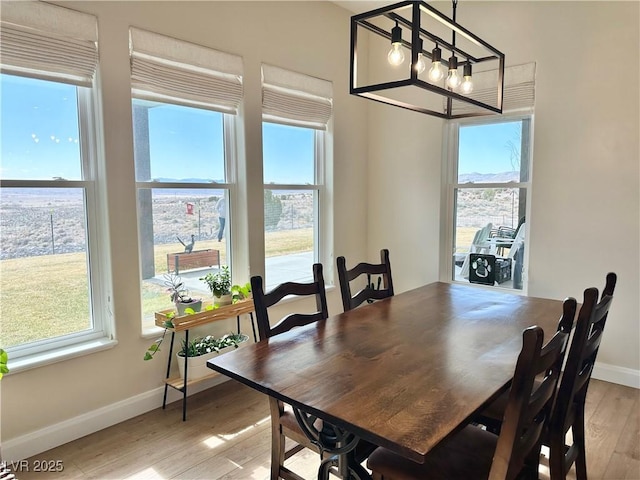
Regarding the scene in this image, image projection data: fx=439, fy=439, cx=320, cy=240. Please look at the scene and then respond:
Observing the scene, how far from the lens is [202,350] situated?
285 cm

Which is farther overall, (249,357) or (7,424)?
(7,424)

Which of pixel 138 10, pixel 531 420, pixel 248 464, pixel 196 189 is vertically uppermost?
pixel 138 10

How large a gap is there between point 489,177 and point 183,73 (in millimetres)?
2515

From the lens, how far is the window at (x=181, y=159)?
2.70m

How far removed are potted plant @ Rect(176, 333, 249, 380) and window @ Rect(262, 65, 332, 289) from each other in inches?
26.2

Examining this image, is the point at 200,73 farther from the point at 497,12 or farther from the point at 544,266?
the point at 544,266

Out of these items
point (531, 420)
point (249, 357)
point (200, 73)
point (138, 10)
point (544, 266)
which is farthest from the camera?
point (544, 266)

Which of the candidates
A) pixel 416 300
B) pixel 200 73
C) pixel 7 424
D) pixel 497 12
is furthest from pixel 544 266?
pixel 7 424

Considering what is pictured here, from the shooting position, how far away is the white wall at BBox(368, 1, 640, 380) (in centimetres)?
300

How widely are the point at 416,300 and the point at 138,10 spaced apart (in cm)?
233

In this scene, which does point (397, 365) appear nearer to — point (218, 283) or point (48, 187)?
point (218, 283)

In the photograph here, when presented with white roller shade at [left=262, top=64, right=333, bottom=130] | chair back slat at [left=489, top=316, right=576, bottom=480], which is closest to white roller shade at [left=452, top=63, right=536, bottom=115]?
white roller shade at [left=262, top=64, right=333, bottom=130]

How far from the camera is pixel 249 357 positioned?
1.64 metres

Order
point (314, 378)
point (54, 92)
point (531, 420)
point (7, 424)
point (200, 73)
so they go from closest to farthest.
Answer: point (531, 420) < point (314, 378) < point (7, 424) < point (54, 92) < point (200, 73)
